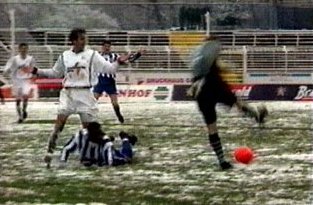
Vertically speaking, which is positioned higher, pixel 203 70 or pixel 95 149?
pixel 203 70

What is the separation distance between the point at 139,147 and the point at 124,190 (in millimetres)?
5017

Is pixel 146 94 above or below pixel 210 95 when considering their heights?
below

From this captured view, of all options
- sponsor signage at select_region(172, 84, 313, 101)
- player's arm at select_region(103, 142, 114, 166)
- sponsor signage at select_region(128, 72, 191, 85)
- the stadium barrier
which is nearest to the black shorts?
player's arm at select_region(103, 142, 114, 166)

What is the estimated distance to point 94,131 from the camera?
15.0 meters

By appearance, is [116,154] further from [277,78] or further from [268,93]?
[277,78]

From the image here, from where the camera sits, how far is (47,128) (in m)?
22.3

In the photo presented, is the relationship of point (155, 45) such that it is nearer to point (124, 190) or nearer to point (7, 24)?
point (7, 24)

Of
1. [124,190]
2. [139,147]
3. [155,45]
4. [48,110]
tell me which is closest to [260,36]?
[155,45]

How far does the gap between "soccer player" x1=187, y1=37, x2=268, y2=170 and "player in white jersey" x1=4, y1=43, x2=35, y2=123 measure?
990cm

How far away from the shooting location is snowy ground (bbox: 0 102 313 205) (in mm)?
12023

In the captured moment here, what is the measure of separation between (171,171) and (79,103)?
168 cm

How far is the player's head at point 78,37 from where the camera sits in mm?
14648

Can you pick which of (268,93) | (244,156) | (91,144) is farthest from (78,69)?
(268,93)

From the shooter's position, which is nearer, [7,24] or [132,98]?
[132,98]
